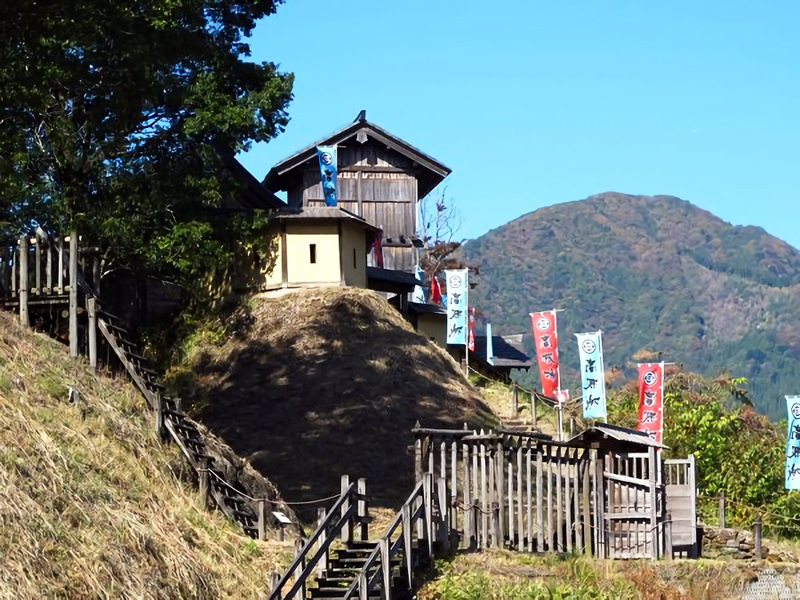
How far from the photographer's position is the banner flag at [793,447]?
33334mm

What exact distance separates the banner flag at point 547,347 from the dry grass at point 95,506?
16497mm

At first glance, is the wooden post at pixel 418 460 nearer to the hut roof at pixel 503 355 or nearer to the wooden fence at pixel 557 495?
the wooden fence at pixel 557 495

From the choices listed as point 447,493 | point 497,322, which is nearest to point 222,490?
point 447,493

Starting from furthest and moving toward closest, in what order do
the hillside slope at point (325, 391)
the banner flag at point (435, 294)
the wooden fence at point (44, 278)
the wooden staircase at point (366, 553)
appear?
the banner flag at point (435, 294) → the hillside slope at point (325, 391) → the wooden fence at point (44, 278) → the wooden staircase at point (366, 553)

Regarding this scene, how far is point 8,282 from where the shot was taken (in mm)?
26750

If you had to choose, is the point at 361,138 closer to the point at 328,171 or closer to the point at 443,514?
the point at 328,171

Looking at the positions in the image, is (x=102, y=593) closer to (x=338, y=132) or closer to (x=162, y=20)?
(x=162, y=20)

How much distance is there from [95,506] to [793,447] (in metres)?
20.0

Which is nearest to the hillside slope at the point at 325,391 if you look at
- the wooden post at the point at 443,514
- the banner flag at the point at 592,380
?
the banner flag at the point at 592,380

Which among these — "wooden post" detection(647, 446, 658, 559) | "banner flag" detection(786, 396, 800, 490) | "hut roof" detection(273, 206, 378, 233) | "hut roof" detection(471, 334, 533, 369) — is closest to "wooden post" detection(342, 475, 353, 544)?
"wooden post" detection(647, 446, 658, 559)

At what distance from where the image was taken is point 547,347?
127ft

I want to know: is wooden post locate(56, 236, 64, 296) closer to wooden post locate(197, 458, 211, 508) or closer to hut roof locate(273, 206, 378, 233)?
wooden post locate(197, 458, 211, 508)

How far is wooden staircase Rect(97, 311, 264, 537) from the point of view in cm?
2273

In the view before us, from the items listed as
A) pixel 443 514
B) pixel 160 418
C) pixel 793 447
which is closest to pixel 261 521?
pixel 160 418
